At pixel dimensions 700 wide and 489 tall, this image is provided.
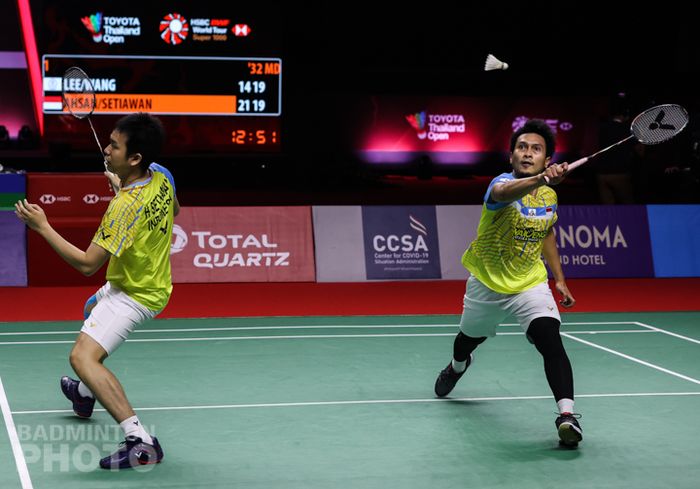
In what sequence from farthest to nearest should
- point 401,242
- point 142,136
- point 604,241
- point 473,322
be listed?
point 604,241
point 401,242
point 473,322
point 142,136

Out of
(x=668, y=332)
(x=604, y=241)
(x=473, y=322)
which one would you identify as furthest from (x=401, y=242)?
(x=473, y=322)

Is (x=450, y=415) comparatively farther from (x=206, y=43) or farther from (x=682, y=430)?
(x=206, y=43)

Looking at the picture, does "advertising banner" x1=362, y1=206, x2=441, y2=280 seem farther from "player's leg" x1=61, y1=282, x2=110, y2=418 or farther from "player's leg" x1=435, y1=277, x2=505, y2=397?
"player's leg" x1=61, y1=282, x2=110, y2=418

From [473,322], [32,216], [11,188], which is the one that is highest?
[11,188]

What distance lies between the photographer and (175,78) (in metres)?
14.2

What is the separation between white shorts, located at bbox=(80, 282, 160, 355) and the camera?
4.28 metres

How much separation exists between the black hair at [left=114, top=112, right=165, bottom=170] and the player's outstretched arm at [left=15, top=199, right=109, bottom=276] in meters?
0.48

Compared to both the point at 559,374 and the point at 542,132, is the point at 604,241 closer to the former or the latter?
the point at 542,132

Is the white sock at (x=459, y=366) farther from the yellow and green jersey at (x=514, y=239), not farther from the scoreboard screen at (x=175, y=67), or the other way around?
the scoreboard screen at (x=175, y=67)

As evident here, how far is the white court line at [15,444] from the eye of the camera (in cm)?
405

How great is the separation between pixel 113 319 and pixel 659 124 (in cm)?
284

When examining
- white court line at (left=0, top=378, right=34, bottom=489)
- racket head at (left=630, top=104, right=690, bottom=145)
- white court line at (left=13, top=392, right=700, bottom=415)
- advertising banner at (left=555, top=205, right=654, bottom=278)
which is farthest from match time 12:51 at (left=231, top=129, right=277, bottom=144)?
racket head at (left=630, top=104, right=690, bottom=145)

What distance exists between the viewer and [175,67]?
1422cm

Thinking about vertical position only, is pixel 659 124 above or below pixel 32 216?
above
